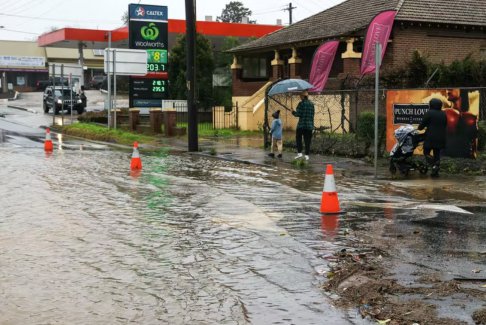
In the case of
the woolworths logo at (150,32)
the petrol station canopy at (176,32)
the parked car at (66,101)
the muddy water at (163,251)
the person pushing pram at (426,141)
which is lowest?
the muddy water at (163,251)

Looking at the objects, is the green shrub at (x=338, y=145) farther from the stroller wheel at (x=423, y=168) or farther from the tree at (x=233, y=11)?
the tree at (x=233, y=11)

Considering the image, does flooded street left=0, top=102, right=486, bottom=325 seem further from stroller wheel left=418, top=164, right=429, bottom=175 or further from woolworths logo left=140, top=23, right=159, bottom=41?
woolworths logo left=140, top=23, right=159, bottom=41

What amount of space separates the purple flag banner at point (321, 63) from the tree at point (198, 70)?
593 inches

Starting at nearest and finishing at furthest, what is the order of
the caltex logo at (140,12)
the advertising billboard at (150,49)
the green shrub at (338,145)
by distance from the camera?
the green shrub at (338,145) < the caltex logo at (140,12) < the advertising billboard at (150,49)

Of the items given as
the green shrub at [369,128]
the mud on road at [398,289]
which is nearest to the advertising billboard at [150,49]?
the green shrub at [369,128]

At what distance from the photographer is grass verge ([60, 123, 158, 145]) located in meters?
25.8

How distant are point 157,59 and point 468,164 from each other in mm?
22186

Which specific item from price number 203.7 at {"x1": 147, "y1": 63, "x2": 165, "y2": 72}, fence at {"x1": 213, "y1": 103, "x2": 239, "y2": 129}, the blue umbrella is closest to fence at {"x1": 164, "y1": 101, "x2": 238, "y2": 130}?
fence at {"x1": 213, "y1": 103, "x2": 239, "y2": 129}

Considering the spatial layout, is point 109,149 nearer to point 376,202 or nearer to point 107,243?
point 376,202

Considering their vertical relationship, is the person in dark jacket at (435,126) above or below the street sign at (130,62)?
below

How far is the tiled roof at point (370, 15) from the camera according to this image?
87.8ft

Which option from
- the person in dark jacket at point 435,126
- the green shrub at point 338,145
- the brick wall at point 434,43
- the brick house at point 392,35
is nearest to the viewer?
the person in dark jacket at point 435,126

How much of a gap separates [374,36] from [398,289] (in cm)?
1760

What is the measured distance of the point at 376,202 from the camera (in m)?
10.9
